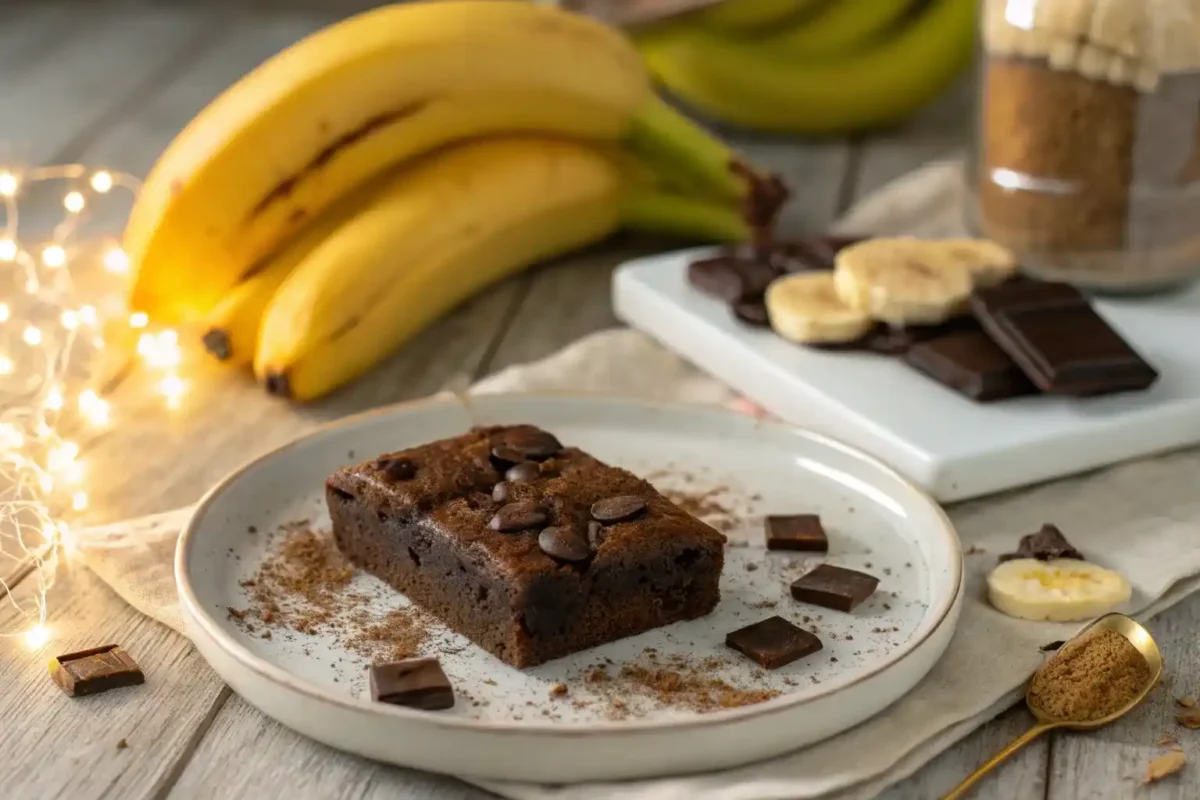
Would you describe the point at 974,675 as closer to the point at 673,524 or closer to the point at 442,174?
the point at 673,524

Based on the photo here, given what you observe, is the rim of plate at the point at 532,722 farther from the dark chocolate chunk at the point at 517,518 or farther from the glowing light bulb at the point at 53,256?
the glowing light bulb at the point at 53,256

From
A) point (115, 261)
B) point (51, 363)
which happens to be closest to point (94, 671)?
point (51, 363)

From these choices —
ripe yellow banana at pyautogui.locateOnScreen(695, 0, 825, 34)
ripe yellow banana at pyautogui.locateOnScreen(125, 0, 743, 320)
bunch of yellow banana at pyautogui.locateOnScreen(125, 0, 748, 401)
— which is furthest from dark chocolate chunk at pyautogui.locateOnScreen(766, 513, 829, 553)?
ripe yellow banana at pyautogui.locateOnScreen(695, 0, 825, 34)

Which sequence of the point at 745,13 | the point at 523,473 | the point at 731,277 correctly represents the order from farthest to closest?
1. the point at 745,13
2. the point at 731,277
3. the point at 523,473

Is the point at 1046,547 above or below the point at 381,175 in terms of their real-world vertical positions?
below

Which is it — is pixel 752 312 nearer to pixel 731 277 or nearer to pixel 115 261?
pixel 731 277

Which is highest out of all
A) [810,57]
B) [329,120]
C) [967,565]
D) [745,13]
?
[329,120]

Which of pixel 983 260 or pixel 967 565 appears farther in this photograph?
pixel 983 260
